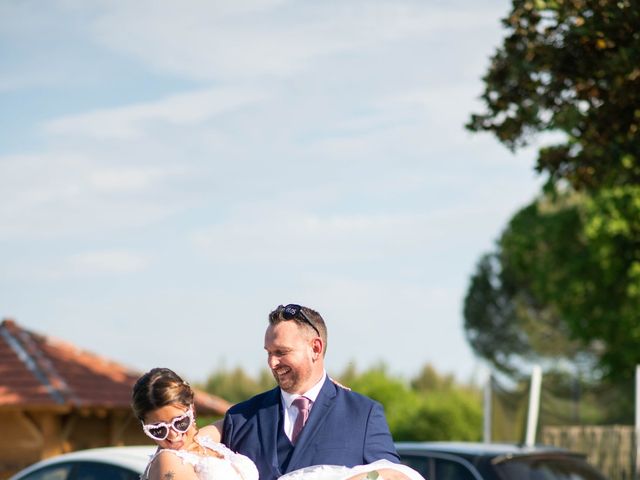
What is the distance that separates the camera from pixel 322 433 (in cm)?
475

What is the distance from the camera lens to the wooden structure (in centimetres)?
1722

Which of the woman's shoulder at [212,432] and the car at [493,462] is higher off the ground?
the woman's shoulder at [212,432]

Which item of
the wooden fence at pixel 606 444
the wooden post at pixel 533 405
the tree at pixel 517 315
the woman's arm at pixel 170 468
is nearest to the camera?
the woman's arm at pixel 170 468

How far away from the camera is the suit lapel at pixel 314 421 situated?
470 centimetres

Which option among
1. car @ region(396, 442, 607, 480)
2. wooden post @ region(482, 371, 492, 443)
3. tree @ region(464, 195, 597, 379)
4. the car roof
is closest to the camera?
car @ region(396, 442, 607, 480)

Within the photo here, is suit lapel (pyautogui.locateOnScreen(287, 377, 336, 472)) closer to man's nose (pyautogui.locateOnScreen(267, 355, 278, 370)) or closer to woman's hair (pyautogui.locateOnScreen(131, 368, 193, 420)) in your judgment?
man's nose (pyautogui.locateOnScreen(267, 355, 278, 370))

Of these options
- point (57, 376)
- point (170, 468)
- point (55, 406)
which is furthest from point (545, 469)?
point (57, 376)

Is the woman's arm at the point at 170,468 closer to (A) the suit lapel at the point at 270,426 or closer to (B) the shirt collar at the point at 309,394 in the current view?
(A) the suit lapel at the point at 270,426

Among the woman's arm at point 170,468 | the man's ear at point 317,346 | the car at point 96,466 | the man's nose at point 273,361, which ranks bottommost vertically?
the car at point 96,466

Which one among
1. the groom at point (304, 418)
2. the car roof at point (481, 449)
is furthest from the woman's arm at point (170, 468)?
the car roof at point (481, 449)

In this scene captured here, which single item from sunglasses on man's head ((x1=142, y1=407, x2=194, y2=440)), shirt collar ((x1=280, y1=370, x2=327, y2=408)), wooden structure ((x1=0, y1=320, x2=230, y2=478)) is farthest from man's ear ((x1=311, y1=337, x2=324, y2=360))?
wooden structure ((x1=0, y1=320, x2=230, y2=478))

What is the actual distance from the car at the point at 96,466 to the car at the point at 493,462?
2.25 metres

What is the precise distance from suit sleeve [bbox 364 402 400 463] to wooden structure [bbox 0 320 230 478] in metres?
12.7

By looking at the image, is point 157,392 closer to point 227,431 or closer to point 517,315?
point 227,431
